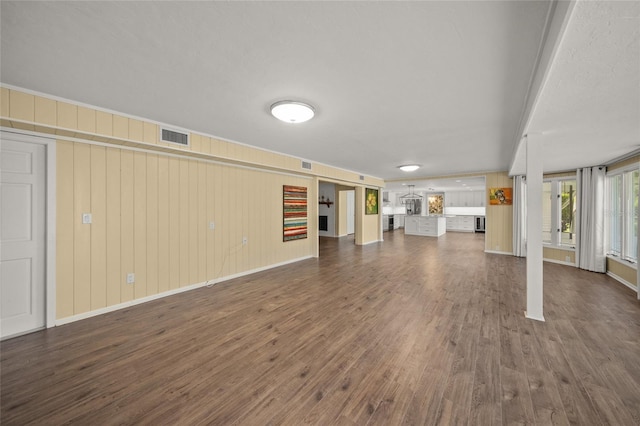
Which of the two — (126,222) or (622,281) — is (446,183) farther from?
(126,222)

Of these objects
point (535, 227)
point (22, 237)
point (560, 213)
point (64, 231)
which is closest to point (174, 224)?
point (64, 231)

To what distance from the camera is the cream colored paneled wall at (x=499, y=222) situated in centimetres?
698

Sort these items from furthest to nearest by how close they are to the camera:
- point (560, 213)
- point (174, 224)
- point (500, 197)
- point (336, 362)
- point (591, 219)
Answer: point (500, 197)
point (560, 213)
point (591, 219)
point (174, 224)
point (336, 362)

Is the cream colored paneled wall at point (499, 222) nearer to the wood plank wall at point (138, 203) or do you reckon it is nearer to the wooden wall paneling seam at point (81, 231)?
the wood plank wall at point (138, 203)

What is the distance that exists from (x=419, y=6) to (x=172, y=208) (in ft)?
12.9

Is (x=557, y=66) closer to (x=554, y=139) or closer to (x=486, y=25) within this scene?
(x=486, y=25)

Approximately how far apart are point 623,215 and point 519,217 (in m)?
2.12

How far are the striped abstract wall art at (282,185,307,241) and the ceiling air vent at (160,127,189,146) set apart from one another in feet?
8.22

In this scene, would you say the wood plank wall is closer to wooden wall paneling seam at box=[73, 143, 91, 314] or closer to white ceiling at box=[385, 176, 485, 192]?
wooden wall paneling seam at box=[73, 143, 91, 314]

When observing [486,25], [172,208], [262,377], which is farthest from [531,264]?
[172,208]

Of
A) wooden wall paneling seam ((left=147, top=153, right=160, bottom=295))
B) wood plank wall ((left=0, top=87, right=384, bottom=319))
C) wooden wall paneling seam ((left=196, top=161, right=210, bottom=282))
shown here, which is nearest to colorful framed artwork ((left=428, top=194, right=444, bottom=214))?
wood plank wall ((left=0, top=87, right=384, bottom=319))

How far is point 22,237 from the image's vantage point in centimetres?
261

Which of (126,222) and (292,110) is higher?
(292,110)

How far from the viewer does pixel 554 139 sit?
125 inches
